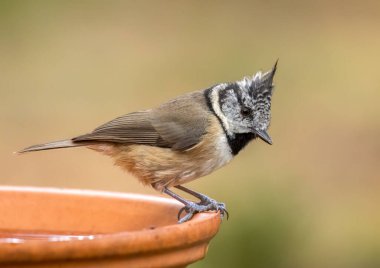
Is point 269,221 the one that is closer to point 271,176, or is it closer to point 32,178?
point 271,176

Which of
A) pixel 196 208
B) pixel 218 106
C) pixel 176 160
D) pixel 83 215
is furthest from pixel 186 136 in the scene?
pixel 83 215

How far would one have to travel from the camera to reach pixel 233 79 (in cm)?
880

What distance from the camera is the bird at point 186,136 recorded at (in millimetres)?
4430

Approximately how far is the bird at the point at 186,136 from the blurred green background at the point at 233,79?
123 cm

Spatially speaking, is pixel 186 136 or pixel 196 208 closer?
pixel 196 208

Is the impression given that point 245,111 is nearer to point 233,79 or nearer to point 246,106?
point 246,106

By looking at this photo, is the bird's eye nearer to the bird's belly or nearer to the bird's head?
the bird's head

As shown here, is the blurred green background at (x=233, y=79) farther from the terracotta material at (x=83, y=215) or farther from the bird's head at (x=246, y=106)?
the terracotta material at (x=83, y=215)

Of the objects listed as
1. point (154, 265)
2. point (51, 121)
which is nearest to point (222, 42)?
point (51, 121)

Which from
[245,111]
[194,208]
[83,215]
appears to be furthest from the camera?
[245,111]

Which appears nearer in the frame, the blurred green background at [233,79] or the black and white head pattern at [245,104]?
the black and white head pattern at [245,104]

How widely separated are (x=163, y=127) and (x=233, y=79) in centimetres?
430

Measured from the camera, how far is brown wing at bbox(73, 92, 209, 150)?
14.6 ft

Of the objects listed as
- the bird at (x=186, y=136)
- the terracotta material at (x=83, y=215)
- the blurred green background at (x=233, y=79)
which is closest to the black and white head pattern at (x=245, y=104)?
the bird at (x=186, y=136)
